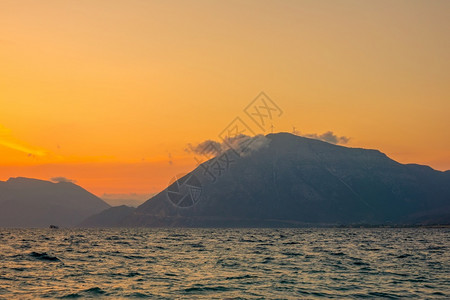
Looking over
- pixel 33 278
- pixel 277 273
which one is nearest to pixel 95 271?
pixel 33 278

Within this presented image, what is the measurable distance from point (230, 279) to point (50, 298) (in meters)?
18.7

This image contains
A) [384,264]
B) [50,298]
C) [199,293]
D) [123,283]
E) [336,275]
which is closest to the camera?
[50,298]

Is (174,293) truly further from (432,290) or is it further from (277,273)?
(432,290)

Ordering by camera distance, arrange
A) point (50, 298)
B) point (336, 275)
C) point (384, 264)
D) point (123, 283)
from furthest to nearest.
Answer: point (384, 264) → point (336, 275) → point (123, 283) → point (50, 298)

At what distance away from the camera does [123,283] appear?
156ft

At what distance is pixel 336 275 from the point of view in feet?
179

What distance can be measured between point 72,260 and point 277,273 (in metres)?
32.4

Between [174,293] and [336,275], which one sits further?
[336,275]

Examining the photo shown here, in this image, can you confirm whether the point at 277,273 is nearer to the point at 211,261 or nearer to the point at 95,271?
the point at 211,261

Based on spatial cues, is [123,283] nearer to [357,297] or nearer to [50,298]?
[50,298]

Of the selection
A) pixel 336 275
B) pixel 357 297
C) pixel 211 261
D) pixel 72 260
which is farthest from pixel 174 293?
pixel 72 260

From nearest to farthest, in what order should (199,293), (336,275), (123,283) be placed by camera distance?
(199,293)
(123,283)
(336,275)

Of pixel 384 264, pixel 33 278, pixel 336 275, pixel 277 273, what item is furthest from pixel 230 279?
pixel 384 264

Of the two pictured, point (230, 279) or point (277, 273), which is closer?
point (230, 279)
